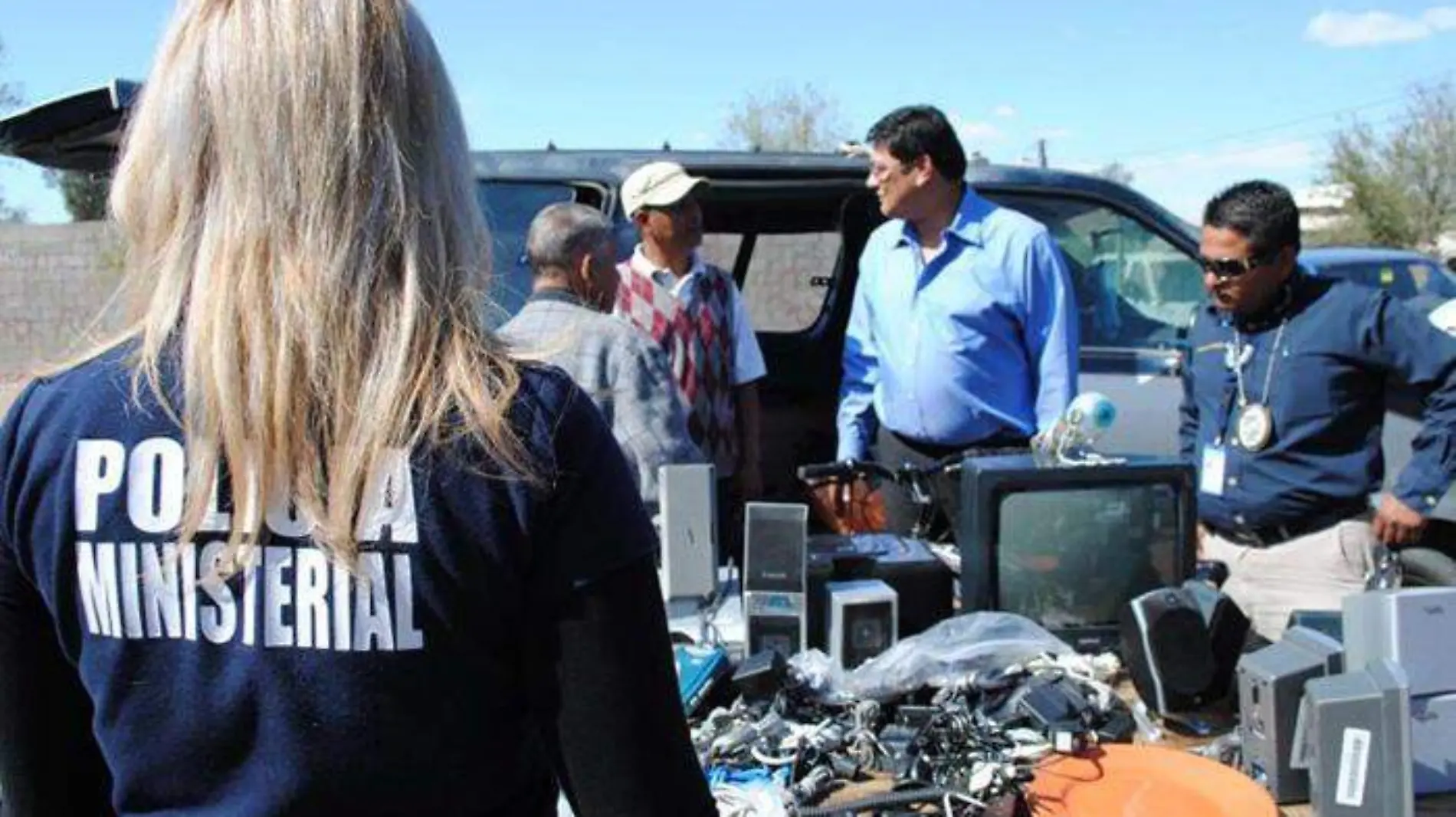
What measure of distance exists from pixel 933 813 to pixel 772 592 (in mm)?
638

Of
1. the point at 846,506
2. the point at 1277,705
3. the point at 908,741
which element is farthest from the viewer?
the point at 846,506

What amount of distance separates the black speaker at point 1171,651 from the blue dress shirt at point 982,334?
1.42m

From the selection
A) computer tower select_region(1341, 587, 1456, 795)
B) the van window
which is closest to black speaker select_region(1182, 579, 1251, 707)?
computer tower select_region(1341, 587, 1456, 795)

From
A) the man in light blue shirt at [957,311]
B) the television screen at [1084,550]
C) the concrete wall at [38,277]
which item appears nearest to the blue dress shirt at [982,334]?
the man in light blue shirt at [957,311]

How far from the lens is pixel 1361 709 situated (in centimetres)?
179

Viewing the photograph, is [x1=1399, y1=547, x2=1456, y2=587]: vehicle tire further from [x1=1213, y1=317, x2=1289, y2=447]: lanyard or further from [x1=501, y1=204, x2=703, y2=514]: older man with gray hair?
[x1=501, y1=204, x2=703, y2=514]: older man with gray hair

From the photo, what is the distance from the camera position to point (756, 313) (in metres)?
5.89

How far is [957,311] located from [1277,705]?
74.8 inches

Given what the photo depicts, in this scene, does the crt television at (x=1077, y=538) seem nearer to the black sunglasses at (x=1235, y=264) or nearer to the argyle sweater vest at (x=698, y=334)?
the black sunglasses at (x=1235, y=264)

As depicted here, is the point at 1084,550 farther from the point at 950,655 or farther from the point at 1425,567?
the point at 1425,567

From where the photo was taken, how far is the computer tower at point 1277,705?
1.91 m

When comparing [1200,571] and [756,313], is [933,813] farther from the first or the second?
[756,313]

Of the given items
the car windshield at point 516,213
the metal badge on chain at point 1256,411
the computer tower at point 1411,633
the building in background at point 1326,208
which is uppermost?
the building in background at point 1326,208

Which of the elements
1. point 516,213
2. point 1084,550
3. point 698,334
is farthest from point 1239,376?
point 516,213
